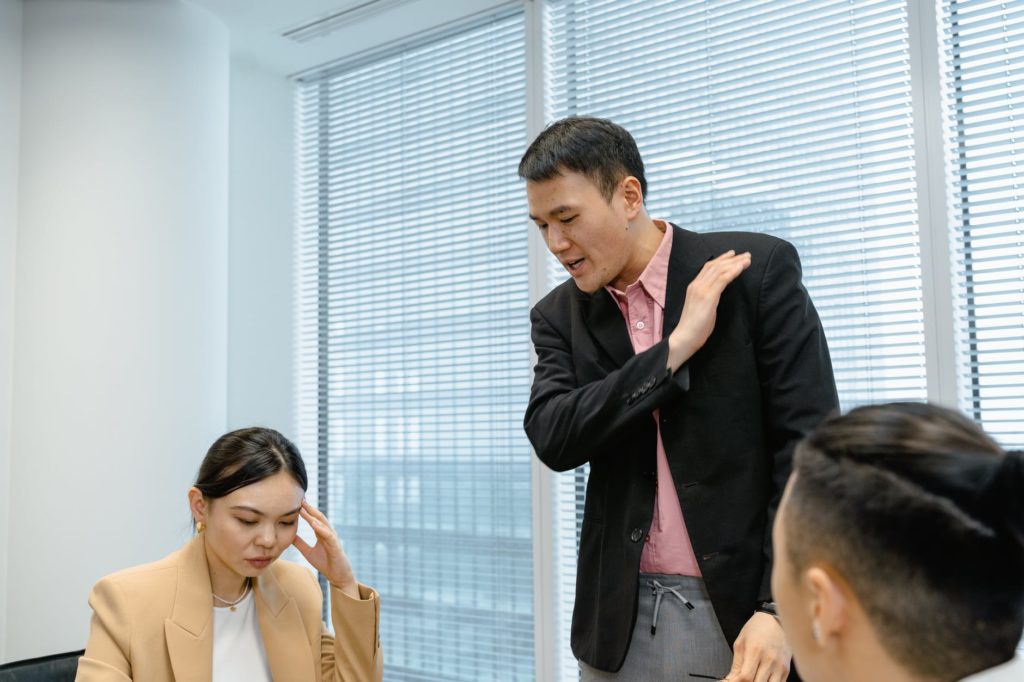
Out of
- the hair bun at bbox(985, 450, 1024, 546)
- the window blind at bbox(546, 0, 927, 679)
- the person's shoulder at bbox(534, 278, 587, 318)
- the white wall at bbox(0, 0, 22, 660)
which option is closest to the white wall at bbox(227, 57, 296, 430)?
the white wall at bbox(0, 0, 22, 660)

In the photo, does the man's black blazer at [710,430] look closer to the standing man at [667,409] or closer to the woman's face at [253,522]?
the standing man at [667,409]

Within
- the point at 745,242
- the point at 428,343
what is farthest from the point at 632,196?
the point at 428,343

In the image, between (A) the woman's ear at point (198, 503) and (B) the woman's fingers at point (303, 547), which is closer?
(A) the woman's ear at point (198, 503)

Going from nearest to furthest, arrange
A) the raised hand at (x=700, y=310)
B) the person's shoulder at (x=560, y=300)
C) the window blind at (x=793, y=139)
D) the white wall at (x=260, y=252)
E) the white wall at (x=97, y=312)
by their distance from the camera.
→ the raised hand at (x=700, y=310) < the person's shoulder at (x=560, y=300) < the window blind at (x=793, y=139) < the white wall at (x=97, y=312) < the white wall at (x=260, y=252)

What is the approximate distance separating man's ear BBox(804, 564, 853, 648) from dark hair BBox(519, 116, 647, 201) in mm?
978

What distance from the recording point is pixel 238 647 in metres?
2.12

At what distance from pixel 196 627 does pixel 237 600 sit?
175 mm

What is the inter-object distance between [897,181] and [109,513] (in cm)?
257

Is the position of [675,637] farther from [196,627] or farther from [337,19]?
[337,19]

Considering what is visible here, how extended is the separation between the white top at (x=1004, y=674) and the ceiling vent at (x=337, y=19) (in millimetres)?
2898

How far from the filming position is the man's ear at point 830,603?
81cm

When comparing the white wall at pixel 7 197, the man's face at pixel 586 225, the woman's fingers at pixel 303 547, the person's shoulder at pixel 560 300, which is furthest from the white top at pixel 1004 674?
the white wall at pixel 7 197

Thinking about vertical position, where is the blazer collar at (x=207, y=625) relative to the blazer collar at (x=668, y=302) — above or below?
below

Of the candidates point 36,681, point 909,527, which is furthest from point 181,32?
point 909,527
